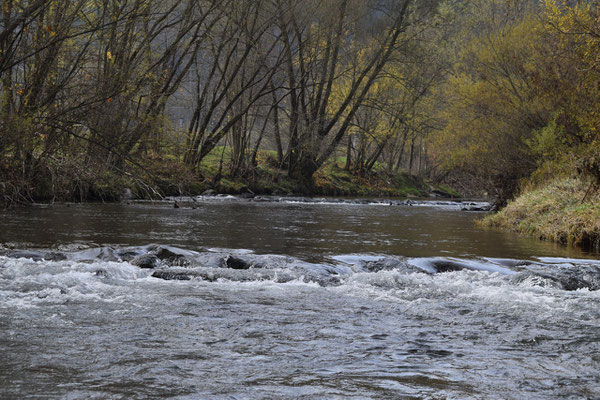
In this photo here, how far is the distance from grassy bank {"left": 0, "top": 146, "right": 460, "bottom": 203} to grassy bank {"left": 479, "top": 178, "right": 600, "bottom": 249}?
8.07m

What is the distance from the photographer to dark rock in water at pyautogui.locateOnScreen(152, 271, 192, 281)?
7.57 m

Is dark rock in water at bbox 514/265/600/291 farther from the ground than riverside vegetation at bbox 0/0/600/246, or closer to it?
closer to it

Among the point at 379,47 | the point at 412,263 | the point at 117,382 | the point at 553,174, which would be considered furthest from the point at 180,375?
the point at 379,47

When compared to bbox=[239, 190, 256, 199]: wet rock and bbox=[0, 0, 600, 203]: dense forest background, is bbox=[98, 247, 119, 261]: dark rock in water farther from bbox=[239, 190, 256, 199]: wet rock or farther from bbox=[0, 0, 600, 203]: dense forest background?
bbox=[239, 190, 256, 199]: wet rock

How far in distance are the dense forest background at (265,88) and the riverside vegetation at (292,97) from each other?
0.23 ft

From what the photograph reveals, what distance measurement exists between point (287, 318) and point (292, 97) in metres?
24.1

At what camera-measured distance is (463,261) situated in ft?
31.1

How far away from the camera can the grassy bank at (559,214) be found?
1233 cm

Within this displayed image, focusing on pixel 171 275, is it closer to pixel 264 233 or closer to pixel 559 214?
pixel 264 233

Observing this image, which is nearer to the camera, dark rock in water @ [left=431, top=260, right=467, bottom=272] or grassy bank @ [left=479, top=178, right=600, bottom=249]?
dark rock in water @ [left=431, top=260, right=467, bottom=272]

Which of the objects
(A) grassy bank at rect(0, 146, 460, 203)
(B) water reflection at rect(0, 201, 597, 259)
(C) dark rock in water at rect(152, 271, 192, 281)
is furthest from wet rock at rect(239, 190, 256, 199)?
(C) dark rock in water at rect(152, 271, 192, 281)

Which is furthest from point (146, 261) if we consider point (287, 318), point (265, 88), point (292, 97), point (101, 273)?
point (292, 97)

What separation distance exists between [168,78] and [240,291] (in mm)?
14356

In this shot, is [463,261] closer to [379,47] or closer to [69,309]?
[69,309]
